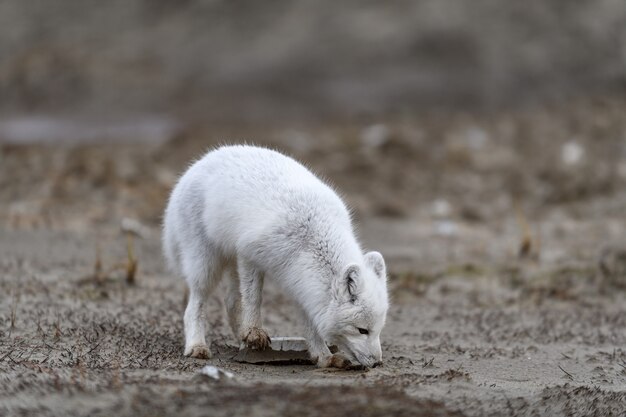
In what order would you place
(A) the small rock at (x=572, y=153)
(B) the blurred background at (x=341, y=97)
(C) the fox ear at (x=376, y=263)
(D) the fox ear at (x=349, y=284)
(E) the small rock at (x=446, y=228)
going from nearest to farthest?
(D) the fox ear at (x=349, y=284) → (C) the fox ear at (x=376, y=263) → (E) the small rock at (x=446, y=228) → (B) the blurred background at (x=341, y=97) → (A) the small rock at (x=572, y=153)

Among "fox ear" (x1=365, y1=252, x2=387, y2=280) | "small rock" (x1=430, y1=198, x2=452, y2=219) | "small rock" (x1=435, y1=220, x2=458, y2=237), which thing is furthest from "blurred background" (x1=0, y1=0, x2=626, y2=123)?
"fox ear" (x1=365, y1=252, x2=387, y2=280)

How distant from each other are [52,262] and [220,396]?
233 inches

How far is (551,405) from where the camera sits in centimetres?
587

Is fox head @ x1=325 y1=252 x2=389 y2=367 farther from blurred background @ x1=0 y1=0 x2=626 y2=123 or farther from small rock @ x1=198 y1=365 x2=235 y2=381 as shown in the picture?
blurred background @ x1=0 y1=0 x2=626 y2=123

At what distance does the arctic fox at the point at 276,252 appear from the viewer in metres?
6.58

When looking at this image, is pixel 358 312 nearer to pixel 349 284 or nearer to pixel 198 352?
pixel 349 284

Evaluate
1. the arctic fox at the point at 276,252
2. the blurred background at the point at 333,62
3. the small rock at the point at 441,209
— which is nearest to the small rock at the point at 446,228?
the small rock at the point at 441,209

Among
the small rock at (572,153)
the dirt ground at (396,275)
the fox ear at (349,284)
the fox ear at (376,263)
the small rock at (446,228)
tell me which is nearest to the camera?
the dirt ground at (396,275)

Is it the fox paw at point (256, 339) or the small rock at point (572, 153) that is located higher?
the small rock at point (572, 153)

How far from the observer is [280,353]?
23.6 ft

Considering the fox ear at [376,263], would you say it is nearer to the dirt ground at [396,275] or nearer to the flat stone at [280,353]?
the dirt ground at [396,275]

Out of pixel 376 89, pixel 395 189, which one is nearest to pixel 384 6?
pixel 376 89

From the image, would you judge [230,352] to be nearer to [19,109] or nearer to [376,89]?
[376,89]

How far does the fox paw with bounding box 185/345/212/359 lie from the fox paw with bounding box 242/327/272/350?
290 millimetres
